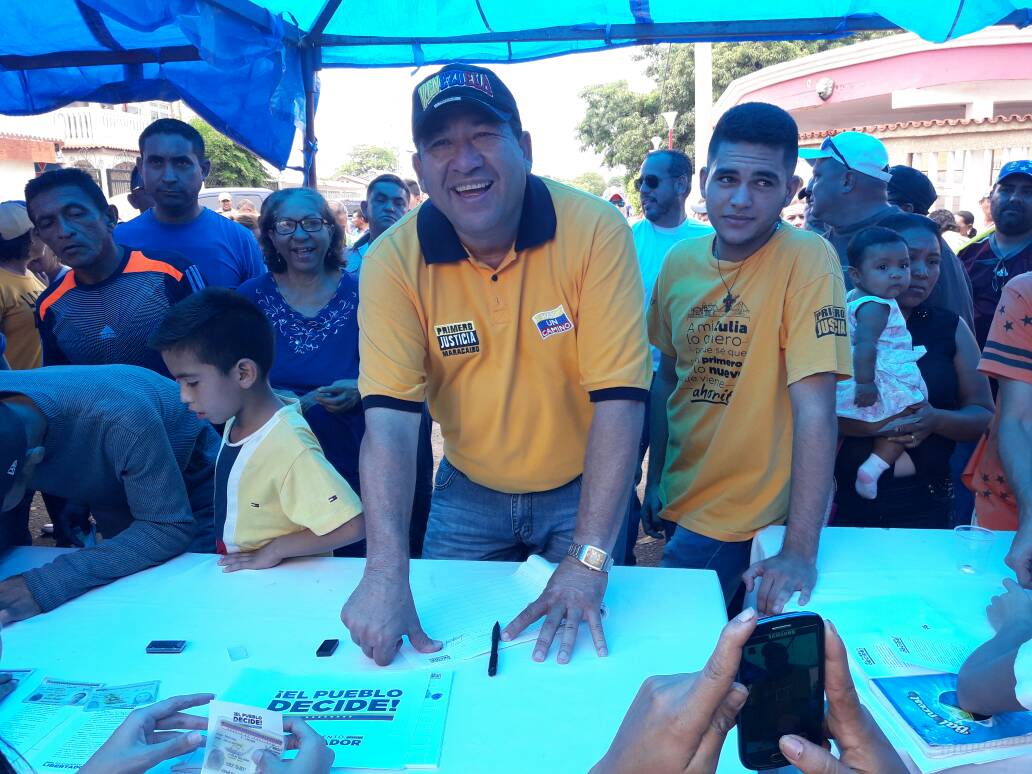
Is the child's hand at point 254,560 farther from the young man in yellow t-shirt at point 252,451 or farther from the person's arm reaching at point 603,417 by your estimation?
the person's arm reaching at point 603,417

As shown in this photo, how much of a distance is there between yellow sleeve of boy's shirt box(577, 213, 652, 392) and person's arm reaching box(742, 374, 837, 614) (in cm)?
42

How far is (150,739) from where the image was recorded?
1175mm

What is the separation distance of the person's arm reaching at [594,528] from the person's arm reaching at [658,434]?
0.64 metres

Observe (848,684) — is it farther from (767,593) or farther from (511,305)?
(511,305)

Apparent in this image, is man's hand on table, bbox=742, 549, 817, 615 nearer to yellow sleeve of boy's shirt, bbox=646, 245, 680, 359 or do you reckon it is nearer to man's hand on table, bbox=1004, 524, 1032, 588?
man's hand on table, bbox=1004, 524, 1032, 588

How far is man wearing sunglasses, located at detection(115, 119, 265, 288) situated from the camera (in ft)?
11.5

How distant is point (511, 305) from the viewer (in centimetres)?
174

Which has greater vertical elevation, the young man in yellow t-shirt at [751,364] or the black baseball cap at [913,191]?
the black baseball cap at [913,191]

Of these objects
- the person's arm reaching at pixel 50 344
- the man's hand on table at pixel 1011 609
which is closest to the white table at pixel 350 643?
the man's hand on table at pixel 1011 609

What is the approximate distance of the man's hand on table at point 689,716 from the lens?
80cm

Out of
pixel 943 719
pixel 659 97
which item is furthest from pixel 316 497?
pixel 659 97

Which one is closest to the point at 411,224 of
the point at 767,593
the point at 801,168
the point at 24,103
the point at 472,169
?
the point at 472,169

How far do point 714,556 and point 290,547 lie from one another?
3.65 ft

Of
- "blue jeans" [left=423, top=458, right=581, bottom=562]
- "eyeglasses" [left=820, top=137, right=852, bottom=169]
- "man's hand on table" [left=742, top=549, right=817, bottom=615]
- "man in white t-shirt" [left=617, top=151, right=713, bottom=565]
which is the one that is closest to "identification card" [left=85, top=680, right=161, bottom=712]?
"blue jeans" [left=423, top=458, right=581, bottom=562]
